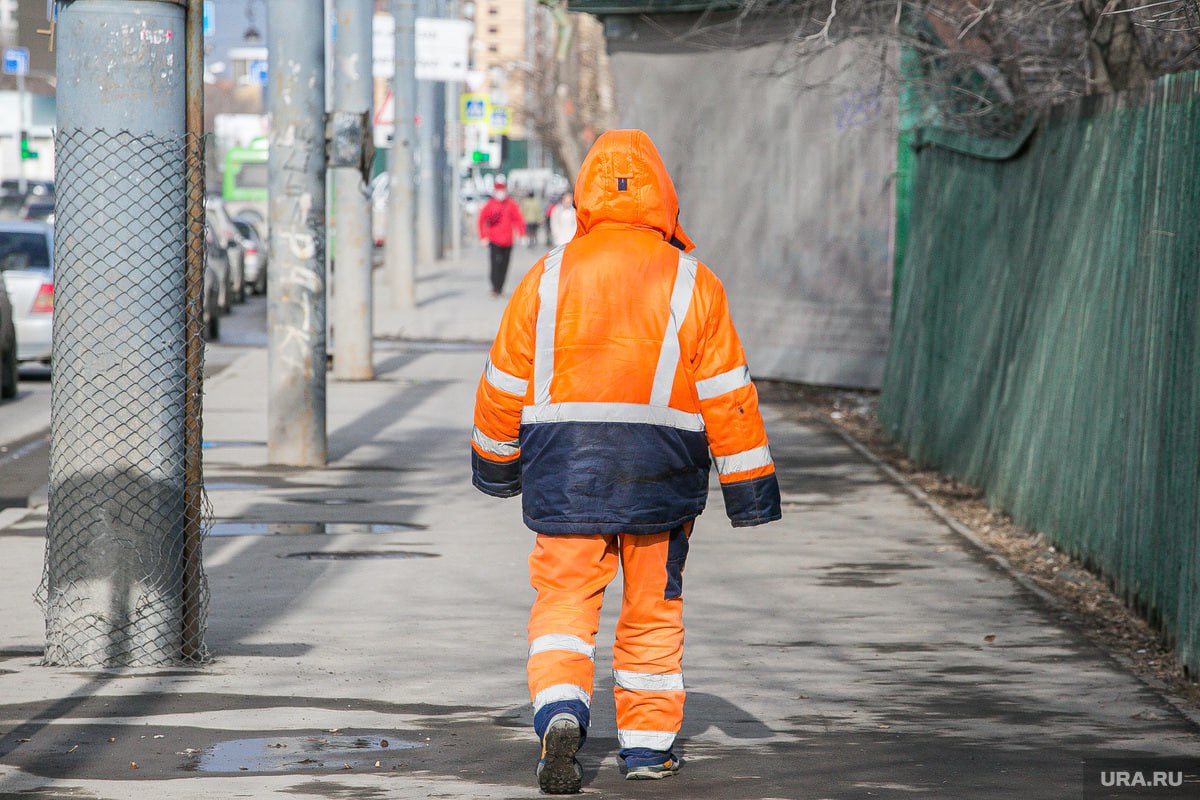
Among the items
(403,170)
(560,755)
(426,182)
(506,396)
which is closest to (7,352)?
(403,170)

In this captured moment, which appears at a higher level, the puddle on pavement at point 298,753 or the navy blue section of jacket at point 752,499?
the navy blue section of jacket at point 752,499

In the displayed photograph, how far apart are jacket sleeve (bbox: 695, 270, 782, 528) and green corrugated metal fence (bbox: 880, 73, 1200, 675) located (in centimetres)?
203

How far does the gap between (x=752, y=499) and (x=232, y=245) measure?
88.8ft

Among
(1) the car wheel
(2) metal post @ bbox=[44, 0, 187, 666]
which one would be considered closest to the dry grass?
(2) metal post @ bbox=[44, 0, 187, 666]

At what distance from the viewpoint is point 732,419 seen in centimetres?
530

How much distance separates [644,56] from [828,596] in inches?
447

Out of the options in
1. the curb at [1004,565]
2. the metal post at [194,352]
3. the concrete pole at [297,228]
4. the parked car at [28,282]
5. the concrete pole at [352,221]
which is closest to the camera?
the curb at [1004,565]

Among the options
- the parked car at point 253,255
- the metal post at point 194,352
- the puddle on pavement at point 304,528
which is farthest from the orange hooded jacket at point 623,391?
the parked car at point 253,255

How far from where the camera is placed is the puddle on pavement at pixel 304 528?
9797 millimetres

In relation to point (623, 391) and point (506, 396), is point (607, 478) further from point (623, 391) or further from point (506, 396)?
point (506, 396)

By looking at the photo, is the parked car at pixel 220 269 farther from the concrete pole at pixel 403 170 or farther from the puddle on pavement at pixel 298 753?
the puddle on pavement at pixel 298 753

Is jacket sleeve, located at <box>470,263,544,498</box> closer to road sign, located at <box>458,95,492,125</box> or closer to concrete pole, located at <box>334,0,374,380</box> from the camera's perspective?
concrete pole, located at <box>334,0,374,380</box>

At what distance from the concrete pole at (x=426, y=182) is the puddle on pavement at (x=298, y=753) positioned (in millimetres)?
31635

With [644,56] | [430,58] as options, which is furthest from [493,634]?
[430,58]
